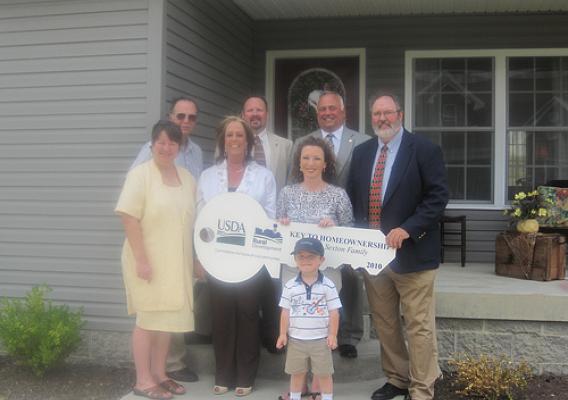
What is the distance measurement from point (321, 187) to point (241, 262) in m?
0.67

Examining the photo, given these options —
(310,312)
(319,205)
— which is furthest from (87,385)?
(319,205)

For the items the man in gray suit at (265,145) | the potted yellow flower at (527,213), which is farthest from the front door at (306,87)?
the man in gray suit at (265,145)

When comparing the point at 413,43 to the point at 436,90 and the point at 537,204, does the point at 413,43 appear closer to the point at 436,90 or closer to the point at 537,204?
the point at 436,90

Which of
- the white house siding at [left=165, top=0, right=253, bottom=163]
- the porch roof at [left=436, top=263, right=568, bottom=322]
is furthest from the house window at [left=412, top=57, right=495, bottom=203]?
the porch roof at [left=436, top=263, right=568, bottom=322]

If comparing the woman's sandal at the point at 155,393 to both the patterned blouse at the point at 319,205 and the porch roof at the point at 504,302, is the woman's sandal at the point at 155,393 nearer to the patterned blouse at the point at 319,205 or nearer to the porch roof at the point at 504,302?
the patterned blouse at the point at 319,205

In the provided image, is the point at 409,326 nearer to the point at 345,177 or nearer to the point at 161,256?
the point at 345,177

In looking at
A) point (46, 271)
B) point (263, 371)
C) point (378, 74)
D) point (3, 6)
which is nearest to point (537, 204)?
point (378, 74)

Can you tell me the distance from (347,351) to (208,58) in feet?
9.03

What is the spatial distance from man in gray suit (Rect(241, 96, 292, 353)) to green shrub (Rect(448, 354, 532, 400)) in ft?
4.08

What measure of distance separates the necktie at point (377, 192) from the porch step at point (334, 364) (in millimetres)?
1063

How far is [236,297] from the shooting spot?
3.71 meters

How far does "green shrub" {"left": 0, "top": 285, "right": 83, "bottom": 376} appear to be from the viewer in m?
4.07

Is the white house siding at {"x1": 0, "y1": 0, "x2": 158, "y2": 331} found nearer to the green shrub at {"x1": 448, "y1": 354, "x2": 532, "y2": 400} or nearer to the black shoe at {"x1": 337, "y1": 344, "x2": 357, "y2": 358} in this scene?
the black shoe at {"x1": 337, "y1": 344, "x2": 357, "y2": 358}

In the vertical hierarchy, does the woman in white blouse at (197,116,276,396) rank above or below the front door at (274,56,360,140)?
below
